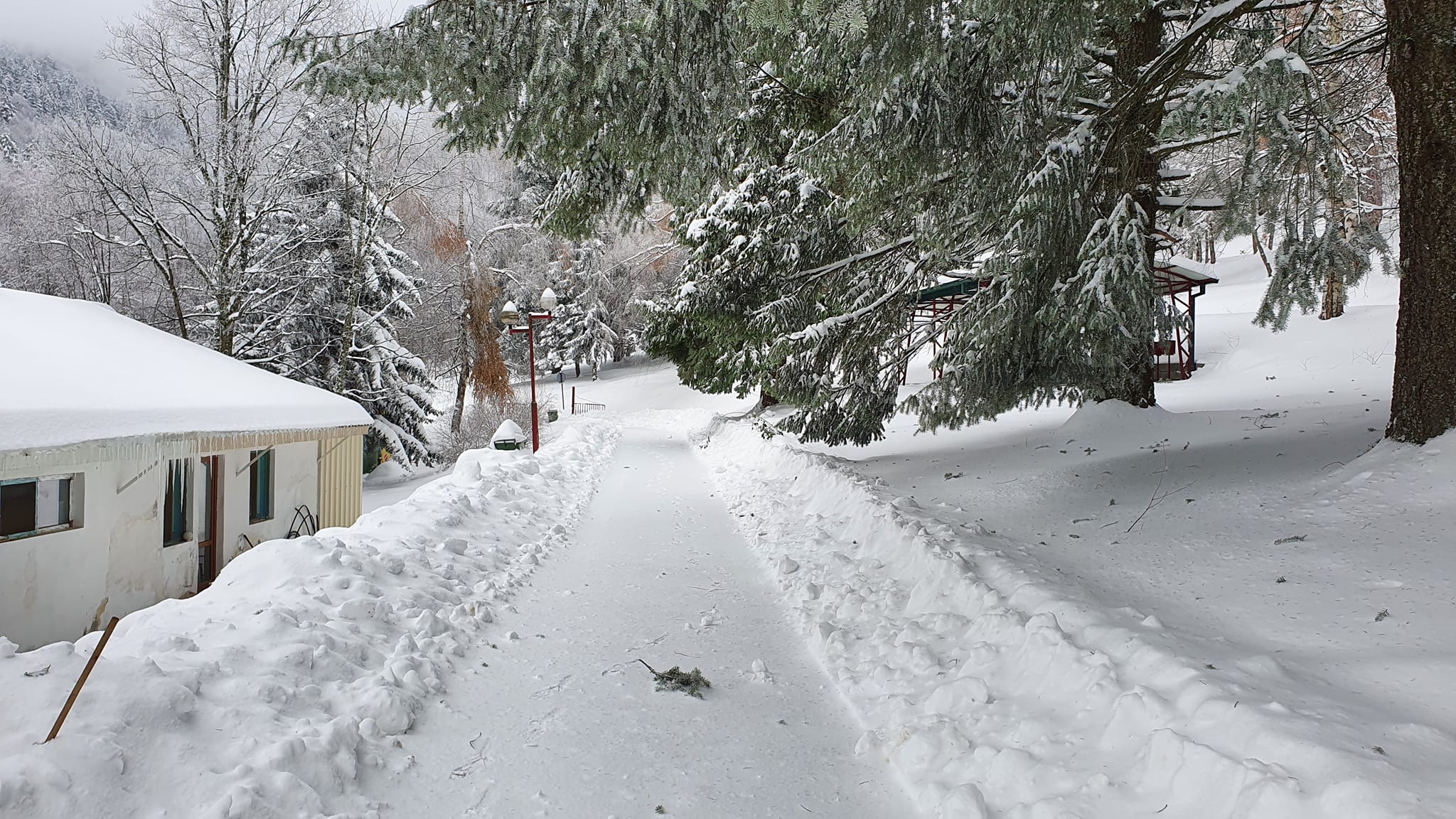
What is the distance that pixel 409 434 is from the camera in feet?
60.2

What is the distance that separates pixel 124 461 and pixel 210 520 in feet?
5.73

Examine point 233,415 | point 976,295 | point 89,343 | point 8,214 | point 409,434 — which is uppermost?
point 8,214

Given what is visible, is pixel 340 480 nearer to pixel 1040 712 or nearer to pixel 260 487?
pixel 260 487

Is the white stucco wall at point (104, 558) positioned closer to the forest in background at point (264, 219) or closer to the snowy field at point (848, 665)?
the snowy field at point (848, 665)

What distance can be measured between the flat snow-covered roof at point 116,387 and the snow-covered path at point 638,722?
11.8 feet

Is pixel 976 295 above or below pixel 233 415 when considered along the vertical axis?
above

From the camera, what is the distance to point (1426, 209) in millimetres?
5102

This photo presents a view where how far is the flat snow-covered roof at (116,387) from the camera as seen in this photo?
530cm

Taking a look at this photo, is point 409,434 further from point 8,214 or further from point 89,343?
point 8,214

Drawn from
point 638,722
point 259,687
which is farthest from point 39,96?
point 638,722

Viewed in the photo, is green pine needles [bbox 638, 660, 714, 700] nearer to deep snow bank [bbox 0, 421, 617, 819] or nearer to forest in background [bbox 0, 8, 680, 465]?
deep snow bank [bbox 0, 421, 617, 819]

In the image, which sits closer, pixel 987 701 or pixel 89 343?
pixel 987 701

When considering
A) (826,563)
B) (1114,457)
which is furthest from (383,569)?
(1114,457)

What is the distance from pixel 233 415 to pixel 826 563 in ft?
20.1
